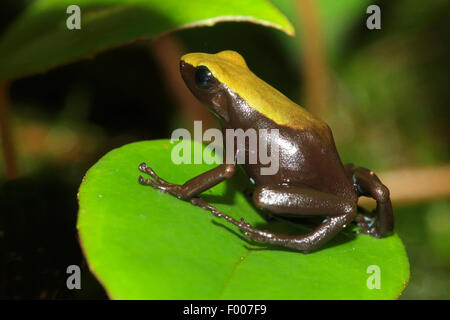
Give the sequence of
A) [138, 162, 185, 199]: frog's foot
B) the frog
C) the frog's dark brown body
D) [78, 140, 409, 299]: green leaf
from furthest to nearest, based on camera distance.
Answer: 1. the frog's dark brown body
2. the frog
3. [138, 162, 185, 199]: frog's foot
4. [78, 140, 409, 299]: green leaf

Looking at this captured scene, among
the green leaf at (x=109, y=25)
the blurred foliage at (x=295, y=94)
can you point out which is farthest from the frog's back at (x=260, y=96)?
the blurred foliage at (x=295, y=94)

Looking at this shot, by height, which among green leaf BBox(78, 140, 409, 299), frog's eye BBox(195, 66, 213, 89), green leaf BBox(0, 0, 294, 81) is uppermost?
green leaf BBox(0, 0, 294, 81)

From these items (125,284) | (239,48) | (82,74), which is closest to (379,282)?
(125,284)

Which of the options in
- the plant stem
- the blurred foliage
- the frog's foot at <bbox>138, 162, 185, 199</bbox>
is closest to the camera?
the frog's foot at <bbox>138, 162, 185, 199</bbox>

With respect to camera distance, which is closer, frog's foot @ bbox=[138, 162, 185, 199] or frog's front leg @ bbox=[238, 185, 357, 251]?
frog's foot @ bbox=[138, 162, 185, 199]

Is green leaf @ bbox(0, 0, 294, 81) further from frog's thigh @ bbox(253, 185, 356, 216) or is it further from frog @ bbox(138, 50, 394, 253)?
frog's thigh @ bbox(253, 185, 356, 216)

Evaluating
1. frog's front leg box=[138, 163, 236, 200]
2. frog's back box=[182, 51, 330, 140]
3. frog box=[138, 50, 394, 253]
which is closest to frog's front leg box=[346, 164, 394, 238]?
frog box=[138, 50, 394, 253]

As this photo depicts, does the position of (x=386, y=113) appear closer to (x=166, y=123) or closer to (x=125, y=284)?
(x=166, y=123)
